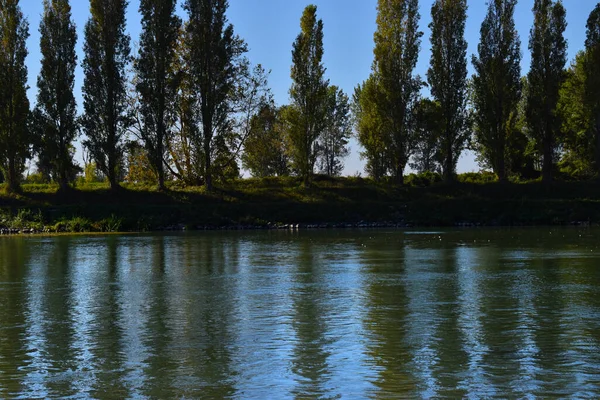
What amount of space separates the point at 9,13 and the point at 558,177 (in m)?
45.5

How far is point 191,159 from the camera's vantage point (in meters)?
59.5

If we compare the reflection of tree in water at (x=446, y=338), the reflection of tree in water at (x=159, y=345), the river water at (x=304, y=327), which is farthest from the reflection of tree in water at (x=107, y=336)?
the reflection of tree in water at (x=446, y=338)

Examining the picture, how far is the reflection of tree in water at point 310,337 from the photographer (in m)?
9.47

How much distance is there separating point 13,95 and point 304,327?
168 ft

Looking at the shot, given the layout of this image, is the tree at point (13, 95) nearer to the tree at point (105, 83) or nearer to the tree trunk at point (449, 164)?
the tree at point (105, 83)

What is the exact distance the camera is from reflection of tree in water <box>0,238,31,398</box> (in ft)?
32.9

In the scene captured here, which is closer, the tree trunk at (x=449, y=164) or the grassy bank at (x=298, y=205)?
the grassy bank at (x=298, y=205)

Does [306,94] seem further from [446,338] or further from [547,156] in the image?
[446,338]

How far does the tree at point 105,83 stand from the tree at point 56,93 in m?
1.22

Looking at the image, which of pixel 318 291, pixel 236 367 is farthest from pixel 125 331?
pixel 318 291

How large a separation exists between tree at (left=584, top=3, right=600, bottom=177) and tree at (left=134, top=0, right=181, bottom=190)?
32.4m

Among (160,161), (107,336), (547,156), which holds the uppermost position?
(160,161)

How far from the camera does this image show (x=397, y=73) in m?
61.0

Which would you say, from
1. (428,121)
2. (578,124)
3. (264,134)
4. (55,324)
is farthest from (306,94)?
(55,324)
